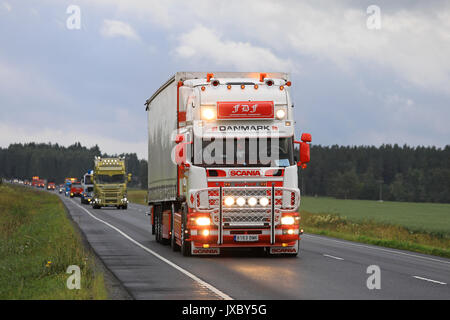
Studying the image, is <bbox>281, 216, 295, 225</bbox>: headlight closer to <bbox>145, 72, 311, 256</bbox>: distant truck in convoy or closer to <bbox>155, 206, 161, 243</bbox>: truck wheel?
<bbox>145, 72, 311, 256</bbox>: distant truck in convoy

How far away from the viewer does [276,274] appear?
16.1 m

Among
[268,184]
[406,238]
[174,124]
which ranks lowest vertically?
[406,238]

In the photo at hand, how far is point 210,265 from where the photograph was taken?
59.8ft

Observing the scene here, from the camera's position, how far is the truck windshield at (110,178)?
Answer: 59875mm

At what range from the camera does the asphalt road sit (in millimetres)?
13055

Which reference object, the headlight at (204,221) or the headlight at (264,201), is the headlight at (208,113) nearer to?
the headlight at (264,201)

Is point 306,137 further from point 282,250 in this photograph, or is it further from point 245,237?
point 282,250

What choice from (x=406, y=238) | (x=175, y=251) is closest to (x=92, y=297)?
(x=175, y=251)

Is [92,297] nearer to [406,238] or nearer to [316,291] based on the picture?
[316,291]

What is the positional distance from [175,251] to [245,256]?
101 inches

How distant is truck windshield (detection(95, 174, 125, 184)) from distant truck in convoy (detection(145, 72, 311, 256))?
131 feet

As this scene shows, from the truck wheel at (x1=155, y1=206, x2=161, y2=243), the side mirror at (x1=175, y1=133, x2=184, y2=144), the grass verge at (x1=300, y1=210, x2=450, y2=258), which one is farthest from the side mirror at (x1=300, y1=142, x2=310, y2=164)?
the truck wheel at (x1=155, y1=206, x2=161, y2=243)

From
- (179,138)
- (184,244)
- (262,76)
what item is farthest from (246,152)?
(184,244)

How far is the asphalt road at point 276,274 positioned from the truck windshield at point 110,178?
34.5m
